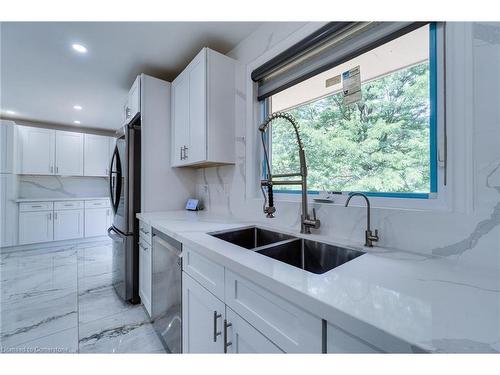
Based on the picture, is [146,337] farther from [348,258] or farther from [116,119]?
[116,119]

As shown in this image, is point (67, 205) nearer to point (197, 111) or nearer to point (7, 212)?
point (7, 212)

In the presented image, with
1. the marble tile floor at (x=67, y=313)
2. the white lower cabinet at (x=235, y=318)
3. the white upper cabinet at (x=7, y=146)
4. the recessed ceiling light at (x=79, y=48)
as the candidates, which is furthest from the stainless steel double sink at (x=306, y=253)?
the white upper cabinet at (x=7, y=146)

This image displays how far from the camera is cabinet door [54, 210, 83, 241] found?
4023 millimetres

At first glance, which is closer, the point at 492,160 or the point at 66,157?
the point at 492,160

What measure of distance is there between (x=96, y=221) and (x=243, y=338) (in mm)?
4780

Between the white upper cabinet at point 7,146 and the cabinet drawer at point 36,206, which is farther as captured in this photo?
the cabinet drawer at point 36,206

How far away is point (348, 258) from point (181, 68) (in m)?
2.42

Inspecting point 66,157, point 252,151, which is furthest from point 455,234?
point 66,157

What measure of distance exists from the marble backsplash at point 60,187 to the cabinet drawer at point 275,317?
17.4 feet

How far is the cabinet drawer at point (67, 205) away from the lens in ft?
13.3

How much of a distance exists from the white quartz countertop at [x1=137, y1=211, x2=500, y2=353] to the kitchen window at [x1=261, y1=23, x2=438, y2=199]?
385 mm

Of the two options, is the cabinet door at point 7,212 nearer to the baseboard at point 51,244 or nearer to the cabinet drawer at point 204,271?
the baseboard at point 51,244

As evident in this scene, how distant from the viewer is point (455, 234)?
810 mm

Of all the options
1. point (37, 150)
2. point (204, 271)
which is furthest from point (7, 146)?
point (204, 271)
